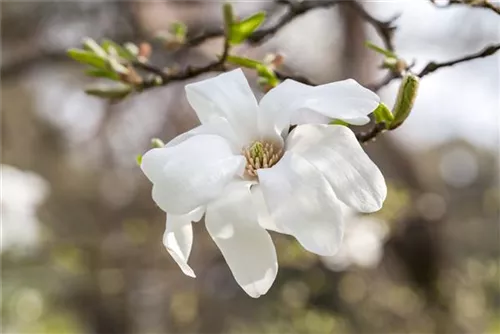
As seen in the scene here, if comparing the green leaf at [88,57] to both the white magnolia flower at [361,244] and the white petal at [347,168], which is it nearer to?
the white petal at [347,168]

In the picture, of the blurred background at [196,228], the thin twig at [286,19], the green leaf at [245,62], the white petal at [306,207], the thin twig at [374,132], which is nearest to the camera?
the white petal at [306,207]

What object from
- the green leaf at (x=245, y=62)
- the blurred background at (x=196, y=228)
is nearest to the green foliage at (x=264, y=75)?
the green leaf at (x=245, y=62)

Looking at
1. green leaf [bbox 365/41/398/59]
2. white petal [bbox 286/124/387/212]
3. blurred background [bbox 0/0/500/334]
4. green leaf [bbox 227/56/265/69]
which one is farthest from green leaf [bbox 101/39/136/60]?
blurred background [bbox 0/0/500/334]

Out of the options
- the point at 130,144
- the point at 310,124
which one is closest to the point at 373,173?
the point at 310,124

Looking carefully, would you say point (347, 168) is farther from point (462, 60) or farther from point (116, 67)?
point (116, 67)

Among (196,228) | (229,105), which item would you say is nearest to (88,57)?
(229,105)

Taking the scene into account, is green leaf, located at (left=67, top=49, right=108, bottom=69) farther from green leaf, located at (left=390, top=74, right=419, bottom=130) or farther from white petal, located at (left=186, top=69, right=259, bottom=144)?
green leaf, located at (left=390, top=74, right=419, bottom=130)
